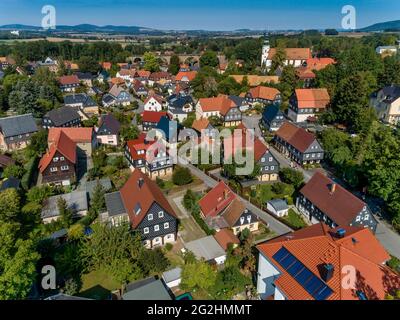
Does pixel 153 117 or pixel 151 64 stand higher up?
pixel 151 64

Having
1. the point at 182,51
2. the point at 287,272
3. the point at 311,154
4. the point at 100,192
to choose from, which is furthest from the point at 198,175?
the point at 182,51

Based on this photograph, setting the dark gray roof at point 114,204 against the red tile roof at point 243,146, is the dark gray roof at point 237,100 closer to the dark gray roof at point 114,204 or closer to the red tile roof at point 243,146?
the red tile roof at point 243,146

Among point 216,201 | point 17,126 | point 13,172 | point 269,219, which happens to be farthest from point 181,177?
point 17,126

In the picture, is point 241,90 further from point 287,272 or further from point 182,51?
point 182,51

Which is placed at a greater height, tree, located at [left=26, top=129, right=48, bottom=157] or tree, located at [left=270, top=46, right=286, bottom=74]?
tree, located at [left=270, top=46, right=286, bottom=74]

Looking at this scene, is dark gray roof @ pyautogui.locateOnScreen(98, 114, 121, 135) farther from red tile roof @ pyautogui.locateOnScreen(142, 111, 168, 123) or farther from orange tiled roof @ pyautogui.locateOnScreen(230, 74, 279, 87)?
orange tiled roof @ pyautogui.locateOnScreen(230, 74, 279, 87)

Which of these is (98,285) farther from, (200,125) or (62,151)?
(200,125)

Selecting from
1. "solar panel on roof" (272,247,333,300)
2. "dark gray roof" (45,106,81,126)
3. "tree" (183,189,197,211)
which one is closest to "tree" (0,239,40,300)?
"solar panel on roof" (272,247,333,300)

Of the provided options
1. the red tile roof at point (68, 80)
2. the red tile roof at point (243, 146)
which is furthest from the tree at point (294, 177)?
the red tile roof at point (68, 80)
